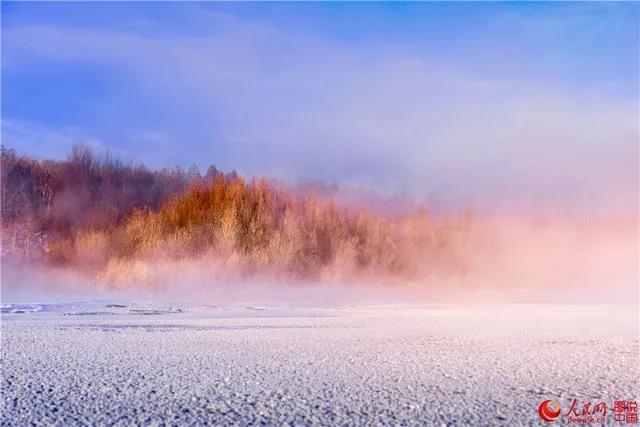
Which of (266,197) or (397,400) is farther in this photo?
(266,197)

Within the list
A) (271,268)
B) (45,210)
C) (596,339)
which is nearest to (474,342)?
(596,339)

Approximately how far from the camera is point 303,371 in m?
4.89

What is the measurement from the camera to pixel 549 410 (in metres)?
3.84

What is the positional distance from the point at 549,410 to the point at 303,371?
6.30ft

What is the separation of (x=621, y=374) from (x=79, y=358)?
4.72m

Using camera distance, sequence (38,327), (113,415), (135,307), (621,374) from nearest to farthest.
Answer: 1. (113,415)
2. (621,374)
3. (38,327)
4. (135,307)

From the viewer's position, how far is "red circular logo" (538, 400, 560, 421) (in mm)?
3695

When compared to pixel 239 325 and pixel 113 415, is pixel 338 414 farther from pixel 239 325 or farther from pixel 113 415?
pixel 239 325

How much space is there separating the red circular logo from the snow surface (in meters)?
0.06

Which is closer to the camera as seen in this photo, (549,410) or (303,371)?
(549,410)

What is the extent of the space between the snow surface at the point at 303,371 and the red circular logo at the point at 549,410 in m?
0.06

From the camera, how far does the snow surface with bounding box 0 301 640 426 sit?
3.70 meters

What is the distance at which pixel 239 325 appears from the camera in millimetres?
8398

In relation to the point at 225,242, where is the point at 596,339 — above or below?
below
